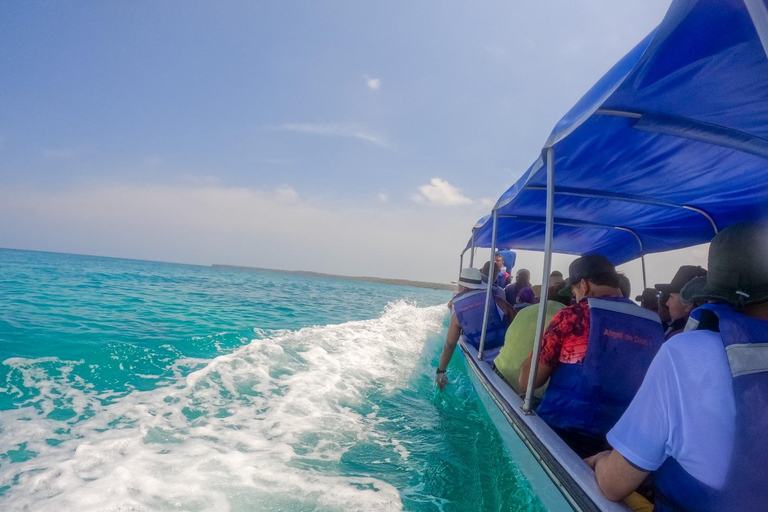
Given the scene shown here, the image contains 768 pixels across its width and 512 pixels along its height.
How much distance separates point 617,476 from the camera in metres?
1.53

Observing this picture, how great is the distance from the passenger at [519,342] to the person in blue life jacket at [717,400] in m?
1.82

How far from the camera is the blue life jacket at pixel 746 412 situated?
1.14m

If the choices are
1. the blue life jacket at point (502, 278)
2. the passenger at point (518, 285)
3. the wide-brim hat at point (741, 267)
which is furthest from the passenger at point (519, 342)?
the blue life jacket at point (502, 278)

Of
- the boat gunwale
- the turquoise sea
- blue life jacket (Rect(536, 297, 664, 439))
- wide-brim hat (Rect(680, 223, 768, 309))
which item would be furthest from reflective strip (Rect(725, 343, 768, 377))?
the turquoise sea

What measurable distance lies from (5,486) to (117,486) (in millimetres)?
764

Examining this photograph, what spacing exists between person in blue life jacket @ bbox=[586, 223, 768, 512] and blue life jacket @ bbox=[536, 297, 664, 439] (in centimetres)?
86

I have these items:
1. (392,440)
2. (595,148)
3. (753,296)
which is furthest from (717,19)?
(392,440)

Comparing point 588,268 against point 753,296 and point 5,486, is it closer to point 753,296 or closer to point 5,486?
point 753,296

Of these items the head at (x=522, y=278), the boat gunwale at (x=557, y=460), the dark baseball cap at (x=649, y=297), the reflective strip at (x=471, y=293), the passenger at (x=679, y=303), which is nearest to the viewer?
the boat gunwale at (x=557, y=460)

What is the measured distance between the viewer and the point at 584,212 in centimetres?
461

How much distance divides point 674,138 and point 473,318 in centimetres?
311

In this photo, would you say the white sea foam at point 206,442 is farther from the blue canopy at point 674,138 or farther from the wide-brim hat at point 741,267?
the blue canopy at point 674,138

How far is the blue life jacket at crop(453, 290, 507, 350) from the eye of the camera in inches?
195

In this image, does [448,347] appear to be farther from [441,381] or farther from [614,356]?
[614,356]
